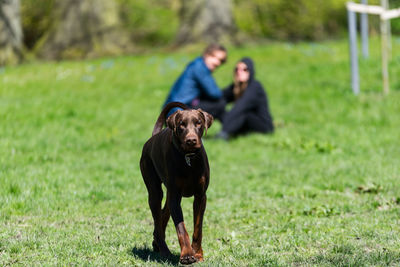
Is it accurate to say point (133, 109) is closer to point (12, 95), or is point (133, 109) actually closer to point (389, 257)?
point (12, 95)

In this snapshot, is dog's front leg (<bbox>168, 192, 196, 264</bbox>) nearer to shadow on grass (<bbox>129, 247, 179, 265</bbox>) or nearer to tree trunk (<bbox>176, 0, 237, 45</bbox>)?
shadow on grass (<bbox>129, 247, 179, 265</bbox>)

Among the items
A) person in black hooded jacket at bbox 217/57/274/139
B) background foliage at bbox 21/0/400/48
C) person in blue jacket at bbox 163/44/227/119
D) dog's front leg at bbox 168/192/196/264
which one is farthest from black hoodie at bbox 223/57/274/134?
background foliage at bbox 21/0/400/48

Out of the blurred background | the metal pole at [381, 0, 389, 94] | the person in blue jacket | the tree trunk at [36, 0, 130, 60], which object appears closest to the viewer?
the person in blue jacket

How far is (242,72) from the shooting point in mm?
10945

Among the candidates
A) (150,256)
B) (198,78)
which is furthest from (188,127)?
(198,78)

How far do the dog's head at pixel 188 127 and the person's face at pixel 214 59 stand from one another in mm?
6259

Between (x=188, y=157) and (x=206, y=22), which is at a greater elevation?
(x=188, y=157)

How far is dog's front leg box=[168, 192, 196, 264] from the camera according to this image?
381cm

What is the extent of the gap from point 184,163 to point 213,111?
6.97m

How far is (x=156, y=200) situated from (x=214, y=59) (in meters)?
6.16

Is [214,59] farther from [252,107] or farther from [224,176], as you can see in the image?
[224,176]

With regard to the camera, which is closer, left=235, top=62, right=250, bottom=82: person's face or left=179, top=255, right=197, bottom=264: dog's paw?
left=179, top=255, right=197, bottom=264: dog's paw

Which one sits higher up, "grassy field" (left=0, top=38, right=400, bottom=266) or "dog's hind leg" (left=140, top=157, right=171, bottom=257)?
"dog's hind leg" (left=140, top=157, right=171, bottom=257)

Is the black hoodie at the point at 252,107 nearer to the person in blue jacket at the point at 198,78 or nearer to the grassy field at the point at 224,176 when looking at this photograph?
the grassy field at the point at 224,176
